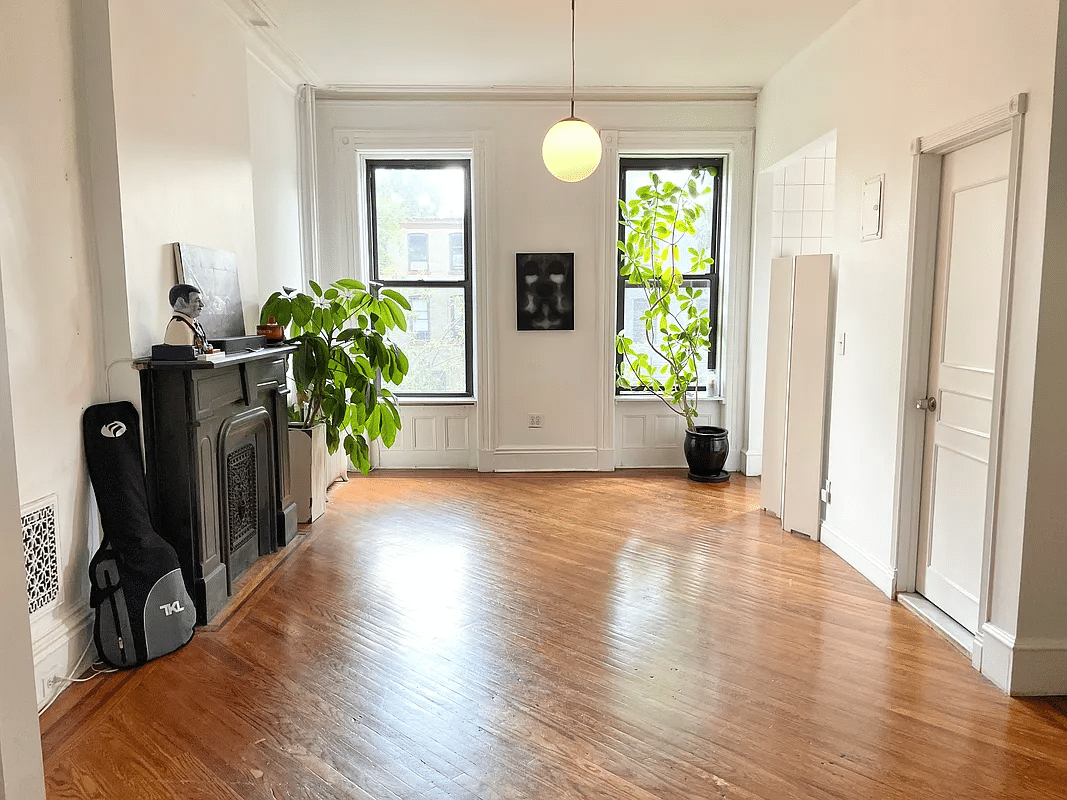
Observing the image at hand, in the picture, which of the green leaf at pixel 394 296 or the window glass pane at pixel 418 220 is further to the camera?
the window glass pane at pixel 418 220

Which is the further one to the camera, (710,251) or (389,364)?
(710,251)

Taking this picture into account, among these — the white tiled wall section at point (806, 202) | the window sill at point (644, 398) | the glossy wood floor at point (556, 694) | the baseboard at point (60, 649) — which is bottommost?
the glossy wood floor at point (556, 694)

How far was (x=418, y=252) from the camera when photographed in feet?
20.0

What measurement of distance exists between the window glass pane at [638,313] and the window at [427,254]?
1305mm

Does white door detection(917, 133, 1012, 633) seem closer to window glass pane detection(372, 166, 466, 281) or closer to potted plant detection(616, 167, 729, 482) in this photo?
potted plant detection(616, 167, 729, 482)

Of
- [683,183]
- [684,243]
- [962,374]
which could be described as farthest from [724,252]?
[962,374]

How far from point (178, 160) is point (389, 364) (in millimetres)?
1845

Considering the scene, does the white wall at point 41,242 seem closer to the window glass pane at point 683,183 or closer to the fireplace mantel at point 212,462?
the fireplace mantel at point 212,462

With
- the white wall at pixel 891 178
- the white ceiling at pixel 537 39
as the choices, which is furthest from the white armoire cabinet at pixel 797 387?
the white ceiling at pixel 537 39

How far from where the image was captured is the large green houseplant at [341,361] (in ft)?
14.6

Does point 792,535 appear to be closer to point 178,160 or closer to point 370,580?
point 370,580

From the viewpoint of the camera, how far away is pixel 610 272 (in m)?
5.96

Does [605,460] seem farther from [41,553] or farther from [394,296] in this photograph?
[41,553]

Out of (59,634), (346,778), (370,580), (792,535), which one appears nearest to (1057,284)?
(792,535)
